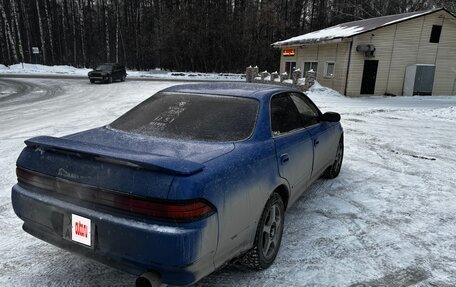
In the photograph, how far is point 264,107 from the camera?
3.16m

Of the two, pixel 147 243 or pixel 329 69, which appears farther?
pixel 329 69

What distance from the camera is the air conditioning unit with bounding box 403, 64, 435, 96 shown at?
1945cm

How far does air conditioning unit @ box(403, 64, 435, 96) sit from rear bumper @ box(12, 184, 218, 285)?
2092cm

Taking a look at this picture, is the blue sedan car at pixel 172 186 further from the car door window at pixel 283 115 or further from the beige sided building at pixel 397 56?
the beige sided building at pixel 397 56

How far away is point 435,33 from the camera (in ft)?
65.1

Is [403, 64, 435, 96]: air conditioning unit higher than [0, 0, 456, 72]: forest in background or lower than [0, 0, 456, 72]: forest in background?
lower

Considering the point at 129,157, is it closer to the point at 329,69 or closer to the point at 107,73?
the point at 329,69

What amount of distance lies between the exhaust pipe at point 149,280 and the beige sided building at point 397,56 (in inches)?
727

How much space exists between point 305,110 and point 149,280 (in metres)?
2.86

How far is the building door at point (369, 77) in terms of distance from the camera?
62.6 ft

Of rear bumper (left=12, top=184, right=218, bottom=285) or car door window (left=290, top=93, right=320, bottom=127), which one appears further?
car door window (left=290, top=93, right=320, bottom=127)

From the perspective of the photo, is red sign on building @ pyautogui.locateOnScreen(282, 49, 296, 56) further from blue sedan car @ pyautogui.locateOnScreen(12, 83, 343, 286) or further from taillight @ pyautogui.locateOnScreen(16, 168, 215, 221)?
taillight @ pyautogui.locateOnScreen(16, 168, 215, 221)

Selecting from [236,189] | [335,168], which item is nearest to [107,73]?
[335,168]

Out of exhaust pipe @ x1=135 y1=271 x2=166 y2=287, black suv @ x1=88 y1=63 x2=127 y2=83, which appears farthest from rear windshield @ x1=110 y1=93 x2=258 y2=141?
black suv @ x1=88 y1=63 x2=127 y2=83
